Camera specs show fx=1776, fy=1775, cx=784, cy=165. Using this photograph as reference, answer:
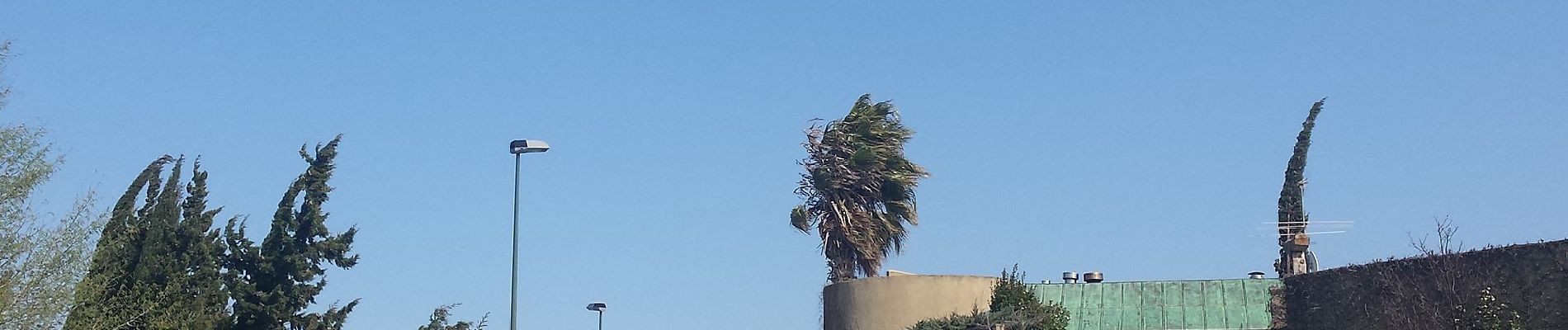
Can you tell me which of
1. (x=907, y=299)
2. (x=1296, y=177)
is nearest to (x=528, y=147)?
(x=907, y=299)

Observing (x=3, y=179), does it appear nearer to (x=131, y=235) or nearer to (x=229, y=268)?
(x=131, y=235)

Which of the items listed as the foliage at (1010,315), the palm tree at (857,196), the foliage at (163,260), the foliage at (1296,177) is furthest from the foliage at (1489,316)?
the foliage at (1296,177)

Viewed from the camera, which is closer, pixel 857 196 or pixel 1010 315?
pixel 1010 315

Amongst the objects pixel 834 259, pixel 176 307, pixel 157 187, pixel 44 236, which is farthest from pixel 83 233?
pixel 834 259

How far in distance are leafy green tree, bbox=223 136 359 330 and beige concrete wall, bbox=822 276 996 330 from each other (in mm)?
12206

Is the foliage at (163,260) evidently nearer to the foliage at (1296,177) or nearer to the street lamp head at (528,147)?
the street lamp head at (528,147)

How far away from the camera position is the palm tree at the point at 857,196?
4025cm

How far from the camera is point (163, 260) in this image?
35.5 meters

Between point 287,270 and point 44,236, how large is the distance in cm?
1295

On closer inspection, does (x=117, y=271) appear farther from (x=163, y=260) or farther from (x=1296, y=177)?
(x=1296, y=177)

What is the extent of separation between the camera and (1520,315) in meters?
25.6

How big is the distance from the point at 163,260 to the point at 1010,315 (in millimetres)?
17105

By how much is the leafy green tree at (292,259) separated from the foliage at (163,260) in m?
0.55

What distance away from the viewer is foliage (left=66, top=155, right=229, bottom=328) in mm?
34281
